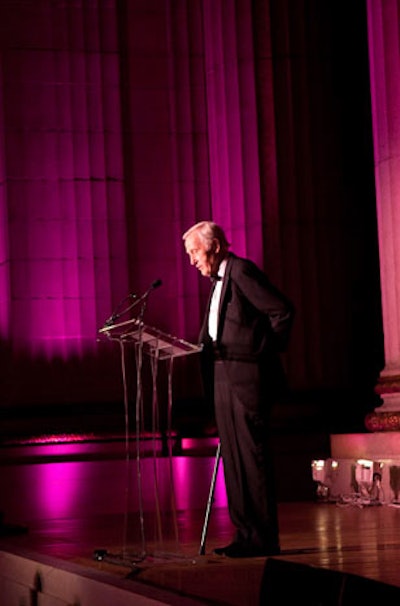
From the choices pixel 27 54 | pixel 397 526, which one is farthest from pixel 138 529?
pixel 27 54

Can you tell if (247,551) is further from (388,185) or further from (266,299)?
(388,185)

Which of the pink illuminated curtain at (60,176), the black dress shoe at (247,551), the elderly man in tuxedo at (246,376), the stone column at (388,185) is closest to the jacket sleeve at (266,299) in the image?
the elderly man in tuxedo at (246,376)

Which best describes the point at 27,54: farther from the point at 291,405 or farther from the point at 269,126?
the point at 291,405

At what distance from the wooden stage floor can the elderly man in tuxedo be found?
0.76 feet

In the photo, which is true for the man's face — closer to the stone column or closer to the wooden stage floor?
the wooden stage floor

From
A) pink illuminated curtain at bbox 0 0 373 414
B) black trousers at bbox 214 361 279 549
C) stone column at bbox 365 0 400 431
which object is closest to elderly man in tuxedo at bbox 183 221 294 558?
black trousers at bbox 214 361 279 549

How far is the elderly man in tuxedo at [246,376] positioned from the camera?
7930 millimetres

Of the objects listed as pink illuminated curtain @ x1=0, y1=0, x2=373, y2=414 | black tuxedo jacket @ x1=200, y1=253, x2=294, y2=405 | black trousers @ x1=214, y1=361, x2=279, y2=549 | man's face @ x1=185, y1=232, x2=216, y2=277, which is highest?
pink illuminated curtain @ x1=0, y1=0, x2=373, y2=414

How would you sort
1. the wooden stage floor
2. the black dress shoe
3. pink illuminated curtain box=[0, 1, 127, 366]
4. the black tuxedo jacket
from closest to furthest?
the wooden stage floor → the black dress shoe → the black tuxedo jacket → pink illuminated curtain box=[0, 1, 127, 366]

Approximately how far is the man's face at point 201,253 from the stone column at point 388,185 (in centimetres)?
423

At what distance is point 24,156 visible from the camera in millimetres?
13648

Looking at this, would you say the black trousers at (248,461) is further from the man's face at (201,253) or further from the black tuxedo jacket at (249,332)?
the man's face at (201,253)

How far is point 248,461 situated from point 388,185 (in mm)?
4711

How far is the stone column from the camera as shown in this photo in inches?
476
